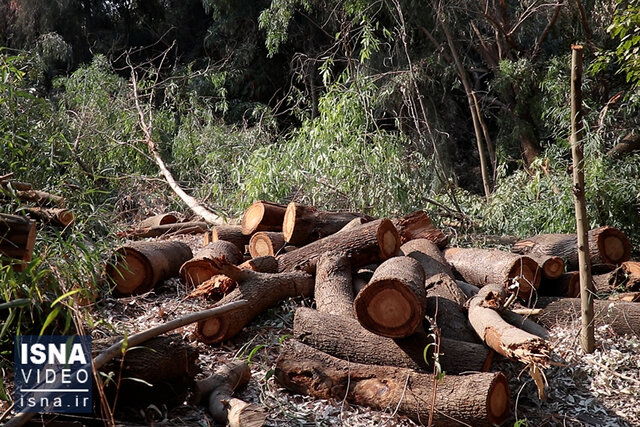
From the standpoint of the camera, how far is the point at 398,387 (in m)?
3.76

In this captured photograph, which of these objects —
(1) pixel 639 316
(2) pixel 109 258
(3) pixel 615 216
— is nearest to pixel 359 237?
(2) pixel 109 258

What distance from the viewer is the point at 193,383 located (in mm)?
3559

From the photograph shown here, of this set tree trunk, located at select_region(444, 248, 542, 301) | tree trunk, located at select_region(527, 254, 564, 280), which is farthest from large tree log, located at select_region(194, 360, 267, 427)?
tree trunk, located at select_region(527, 254, 564, 280)

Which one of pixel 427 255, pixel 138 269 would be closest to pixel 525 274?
pixel 427 255

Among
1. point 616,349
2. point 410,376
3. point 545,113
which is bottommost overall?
point 616,349

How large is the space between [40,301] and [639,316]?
3882mm

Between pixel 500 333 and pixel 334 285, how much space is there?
1285 millimetres

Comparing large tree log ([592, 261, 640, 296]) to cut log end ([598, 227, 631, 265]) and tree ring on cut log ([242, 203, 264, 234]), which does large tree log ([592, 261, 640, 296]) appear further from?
tree ring on cut log ([242, 203, 264, 234])

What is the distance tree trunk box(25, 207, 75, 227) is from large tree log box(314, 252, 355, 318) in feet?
5.39

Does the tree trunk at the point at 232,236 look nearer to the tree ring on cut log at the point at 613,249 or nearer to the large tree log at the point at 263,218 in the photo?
the large tree log at the point at 263,218

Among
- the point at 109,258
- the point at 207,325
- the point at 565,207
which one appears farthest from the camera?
the point at 565,207

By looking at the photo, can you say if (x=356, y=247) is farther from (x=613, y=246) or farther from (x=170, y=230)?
(x=170, y=230)

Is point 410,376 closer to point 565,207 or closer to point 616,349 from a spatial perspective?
point 616,349

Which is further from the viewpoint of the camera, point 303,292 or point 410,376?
point 303,292
